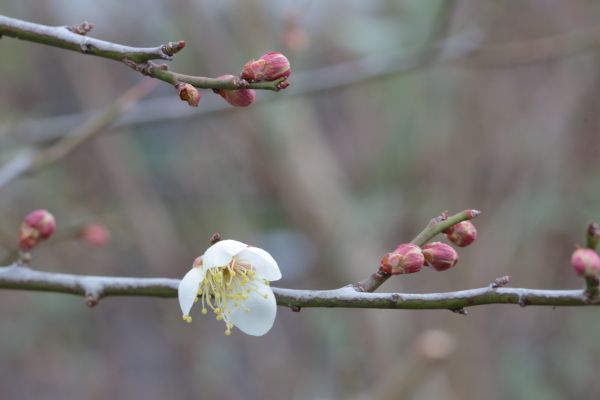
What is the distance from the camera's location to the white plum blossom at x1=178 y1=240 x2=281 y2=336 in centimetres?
113

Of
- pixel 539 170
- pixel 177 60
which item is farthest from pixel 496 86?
pixel 177 60

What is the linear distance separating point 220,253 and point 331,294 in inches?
8.6

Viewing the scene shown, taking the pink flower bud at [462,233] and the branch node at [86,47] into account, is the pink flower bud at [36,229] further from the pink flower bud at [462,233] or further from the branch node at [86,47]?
the pink flower bud at [462,233]

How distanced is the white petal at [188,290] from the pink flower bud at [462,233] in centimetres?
37

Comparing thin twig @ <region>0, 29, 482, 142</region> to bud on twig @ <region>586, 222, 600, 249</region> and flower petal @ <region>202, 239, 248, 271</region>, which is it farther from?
bud on twig @ <region>586, 222, 600, 249</region>

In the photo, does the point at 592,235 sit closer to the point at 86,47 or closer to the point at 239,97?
the point at 239,97

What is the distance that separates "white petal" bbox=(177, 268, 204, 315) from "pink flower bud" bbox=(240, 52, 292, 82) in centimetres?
32

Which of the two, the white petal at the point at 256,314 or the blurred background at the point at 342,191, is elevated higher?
the blurred background at the point at 342,191

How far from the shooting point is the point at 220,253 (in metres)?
1.16

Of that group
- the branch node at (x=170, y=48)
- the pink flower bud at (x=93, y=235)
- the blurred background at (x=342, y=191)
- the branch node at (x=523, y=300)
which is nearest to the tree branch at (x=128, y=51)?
the branch node at (x=170, y=48)

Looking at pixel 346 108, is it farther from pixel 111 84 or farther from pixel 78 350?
pixel 78 350

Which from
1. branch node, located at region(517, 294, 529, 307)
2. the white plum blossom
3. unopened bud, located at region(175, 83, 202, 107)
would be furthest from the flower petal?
branch node, located at region(517, 294, 529, 307)

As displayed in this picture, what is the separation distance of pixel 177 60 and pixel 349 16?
904 mm

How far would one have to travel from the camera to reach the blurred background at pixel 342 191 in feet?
11.6
